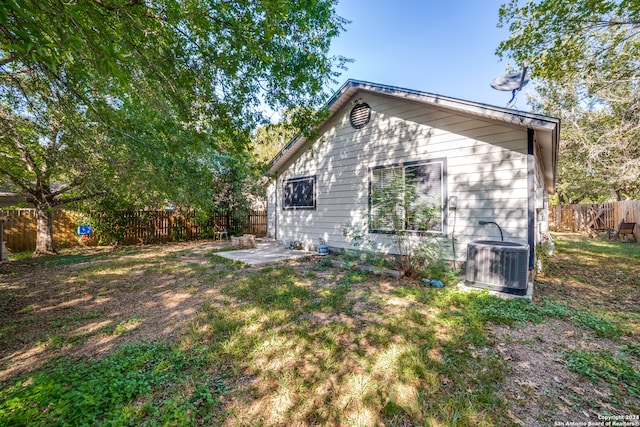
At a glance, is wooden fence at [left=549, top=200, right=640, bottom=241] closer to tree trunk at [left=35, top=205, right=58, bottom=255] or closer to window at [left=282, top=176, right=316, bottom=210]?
window at [left=282, top=176, right=316, bottom=210]

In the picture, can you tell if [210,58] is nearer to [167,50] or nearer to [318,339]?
[167,50]

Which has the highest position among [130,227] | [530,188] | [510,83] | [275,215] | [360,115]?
[510,83]

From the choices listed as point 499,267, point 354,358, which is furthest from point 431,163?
point 354,358

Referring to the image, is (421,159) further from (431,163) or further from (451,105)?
(451,105)

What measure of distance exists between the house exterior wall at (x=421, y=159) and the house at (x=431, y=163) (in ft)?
0.06

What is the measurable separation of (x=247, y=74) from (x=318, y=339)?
439 centimetres

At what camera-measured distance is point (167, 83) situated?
375 cm

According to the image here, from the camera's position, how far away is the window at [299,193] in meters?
8.30

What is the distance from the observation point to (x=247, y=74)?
442cm

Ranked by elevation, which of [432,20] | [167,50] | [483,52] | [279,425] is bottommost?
[279,425]

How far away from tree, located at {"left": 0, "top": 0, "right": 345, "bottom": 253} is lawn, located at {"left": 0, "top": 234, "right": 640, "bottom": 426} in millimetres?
1823

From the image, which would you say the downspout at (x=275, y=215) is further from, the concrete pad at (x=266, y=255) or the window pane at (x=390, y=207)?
the window pane at (x=390, y=207)

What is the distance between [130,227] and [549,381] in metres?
12.6

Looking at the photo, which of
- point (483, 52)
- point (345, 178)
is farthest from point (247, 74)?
point (483, 52)
